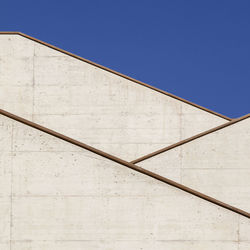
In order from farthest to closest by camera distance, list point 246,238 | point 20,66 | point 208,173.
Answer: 1. point 20,66
2. point 208,173
3. point 246,238

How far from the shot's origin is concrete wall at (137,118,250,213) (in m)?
11.2

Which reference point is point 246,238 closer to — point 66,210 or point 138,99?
point 66,210

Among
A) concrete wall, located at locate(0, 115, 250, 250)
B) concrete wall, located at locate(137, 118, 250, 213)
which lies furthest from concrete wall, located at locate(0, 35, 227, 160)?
concrete wall, located at locate(0, 115, 250, 250)

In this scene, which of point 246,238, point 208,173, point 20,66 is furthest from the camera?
point 20,66

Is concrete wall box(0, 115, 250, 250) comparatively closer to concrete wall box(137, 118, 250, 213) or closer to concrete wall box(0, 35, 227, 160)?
concrete wall box(137, 118, 250, 213)

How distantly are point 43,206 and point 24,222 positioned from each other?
0.32 m

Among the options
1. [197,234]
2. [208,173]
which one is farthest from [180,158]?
[197,234]

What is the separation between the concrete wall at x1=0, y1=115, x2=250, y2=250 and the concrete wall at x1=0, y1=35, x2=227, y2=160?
7807 mm

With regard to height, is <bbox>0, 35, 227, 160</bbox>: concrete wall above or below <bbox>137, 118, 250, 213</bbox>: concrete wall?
above

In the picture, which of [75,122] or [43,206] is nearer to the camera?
[43,206]

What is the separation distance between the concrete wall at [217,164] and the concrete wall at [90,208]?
5.31 meters

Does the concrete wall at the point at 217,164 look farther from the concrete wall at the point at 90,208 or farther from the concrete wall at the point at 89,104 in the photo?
the concrete wall at the point at 90,208

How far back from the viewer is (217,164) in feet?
37.0

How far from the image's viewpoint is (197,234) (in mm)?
5973
